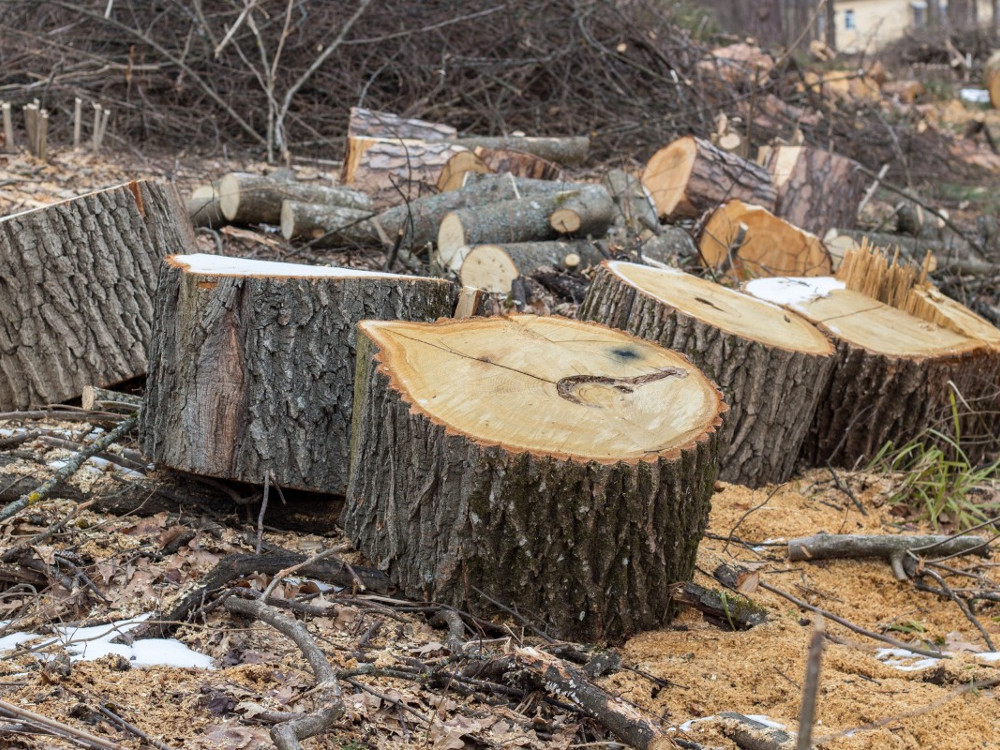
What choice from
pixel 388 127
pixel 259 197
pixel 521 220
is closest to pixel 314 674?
pixel 521 220

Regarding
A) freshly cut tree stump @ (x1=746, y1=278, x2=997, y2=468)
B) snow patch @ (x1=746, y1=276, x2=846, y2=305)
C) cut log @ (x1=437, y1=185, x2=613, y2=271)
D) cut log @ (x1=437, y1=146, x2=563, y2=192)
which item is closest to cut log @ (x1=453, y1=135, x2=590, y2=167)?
cut log @ (x1=437, y1=146, x2=563, y2=192)

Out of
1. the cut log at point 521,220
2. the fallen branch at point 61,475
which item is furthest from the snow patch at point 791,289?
the fallen branch at point 61,475

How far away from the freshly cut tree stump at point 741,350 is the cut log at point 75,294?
6.00ft

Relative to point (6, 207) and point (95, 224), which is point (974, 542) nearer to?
point (95, 224)

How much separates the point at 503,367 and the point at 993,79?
15756mm

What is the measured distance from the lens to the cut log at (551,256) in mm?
5328

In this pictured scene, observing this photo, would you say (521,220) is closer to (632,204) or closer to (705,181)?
(632,204)

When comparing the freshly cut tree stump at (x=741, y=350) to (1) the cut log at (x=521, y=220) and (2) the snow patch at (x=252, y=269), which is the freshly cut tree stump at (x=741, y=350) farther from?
(1) the cut log at (x=521, y=220)

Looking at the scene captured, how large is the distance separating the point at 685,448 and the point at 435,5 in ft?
28.8

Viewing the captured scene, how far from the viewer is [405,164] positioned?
733 centimetres

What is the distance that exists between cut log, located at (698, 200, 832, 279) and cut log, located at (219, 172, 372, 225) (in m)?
2.29

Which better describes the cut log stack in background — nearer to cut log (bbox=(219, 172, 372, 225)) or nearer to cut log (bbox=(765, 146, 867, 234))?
cut log (bbox=(219, 172, 372, 225))

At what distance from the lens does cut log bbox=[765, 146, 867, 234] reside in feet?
24.2

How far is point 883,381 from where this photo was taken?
162 inches
